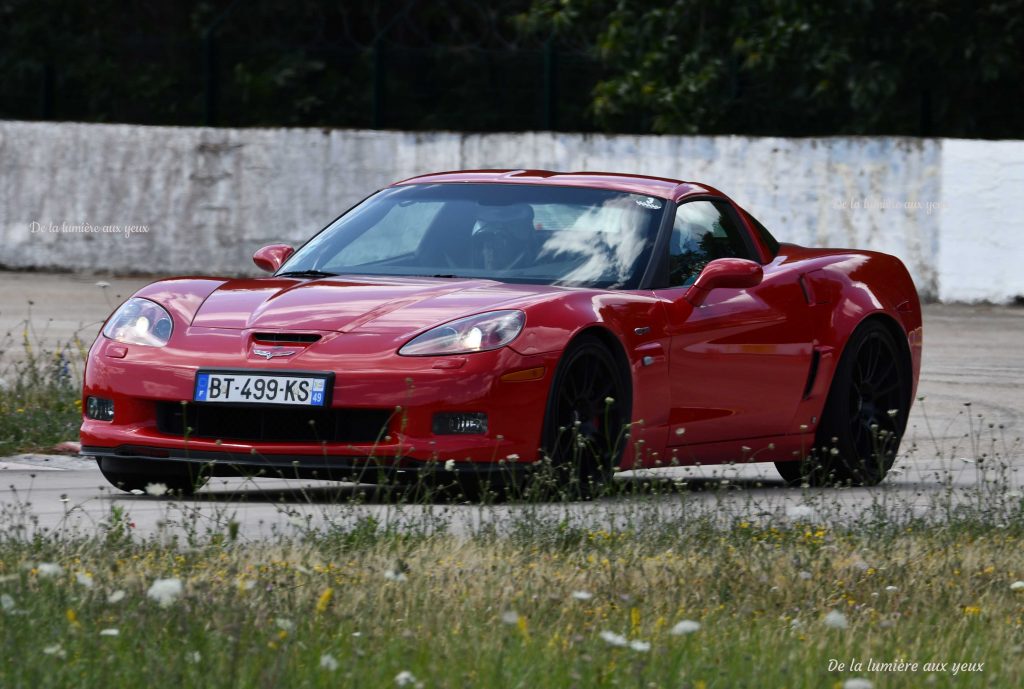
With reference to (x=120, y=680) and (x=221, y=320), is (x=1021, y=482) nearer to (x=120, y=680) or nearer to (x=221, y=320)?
(x=221, y=320)

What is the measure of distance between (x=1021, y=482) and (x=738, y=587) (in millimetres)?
3940

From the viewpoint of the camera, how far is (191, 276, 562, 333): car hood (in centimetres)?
744

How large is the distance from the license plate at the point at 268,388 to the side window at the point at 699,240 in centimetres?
178

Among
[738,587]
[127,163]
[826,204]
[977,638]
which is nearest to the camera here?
[977,638]

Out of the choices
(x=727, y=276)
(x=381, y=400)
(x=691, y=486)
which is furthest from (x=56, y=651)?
(x=691, y=486)

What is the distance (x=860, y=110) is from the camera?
23.5 meters

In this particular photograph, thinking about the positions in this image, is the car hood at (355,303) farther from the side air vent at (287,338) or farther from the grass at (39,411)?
the grass at (39,411)

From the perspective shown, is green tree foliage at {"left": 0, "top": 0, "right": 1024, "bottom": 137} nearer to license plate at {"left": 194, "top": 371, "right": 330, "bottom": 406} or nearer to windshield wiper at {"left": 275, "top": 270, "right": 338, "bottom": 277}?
windshield wiper at {"left": 275, "top": 270, "right": 338, "bottom": 277}

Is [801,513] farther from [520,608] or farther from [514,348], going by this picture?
[520,608]

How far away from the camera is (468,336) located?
24.1ft

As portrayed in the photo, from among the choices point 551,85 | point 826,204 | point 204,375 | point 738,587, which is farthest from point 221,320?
point 551,85

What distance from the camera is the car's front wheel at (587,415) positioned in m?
7.46

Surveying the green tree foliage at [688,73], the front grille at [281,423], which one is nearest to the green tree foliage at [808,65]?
the green tree foliage at [688,73]

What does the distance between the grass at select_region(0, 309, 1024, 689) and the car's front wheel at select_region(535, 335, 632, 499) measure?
1.44 ft
